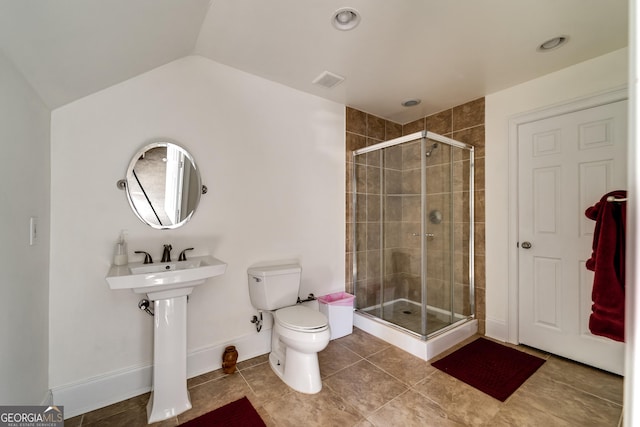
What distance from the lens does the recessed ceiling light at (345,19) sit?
154 cm

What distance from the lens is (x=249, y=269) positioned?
7.11ft

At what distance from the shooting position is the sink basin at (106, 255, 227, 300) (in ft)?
4.50

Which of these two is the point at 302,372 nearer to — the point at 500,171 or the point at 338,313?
the point at 338,313

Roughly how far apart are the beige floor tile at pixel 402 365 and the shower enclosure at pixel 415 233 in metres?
0.20

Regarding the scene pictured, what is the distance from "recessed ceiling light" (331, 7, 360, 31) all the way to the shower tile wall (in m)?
1.17

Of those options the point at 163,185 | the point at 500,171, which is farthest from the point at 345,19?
the point at 500,171

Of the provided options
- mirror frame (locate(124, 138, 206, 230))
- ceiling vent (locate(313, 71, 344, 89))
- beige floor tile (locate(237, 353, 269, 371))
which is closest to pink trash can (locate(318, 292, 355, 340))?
beige floor tile (locate(237, 353, 269, 371))

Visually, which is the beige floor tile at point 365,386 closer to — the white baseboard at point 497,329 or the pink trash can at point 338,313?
the pink trash can at point 338,313

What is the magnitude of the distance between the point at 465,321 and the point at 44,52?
348 centimetres

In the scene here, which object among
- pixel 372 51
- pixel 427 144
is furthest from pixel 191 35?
pixel 427 144

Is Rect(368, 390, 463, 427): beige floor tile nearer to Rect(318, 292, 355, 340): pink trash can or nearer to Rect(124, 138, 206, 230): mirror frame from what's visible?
Rect(318, 292, 355, 340): pink trash can

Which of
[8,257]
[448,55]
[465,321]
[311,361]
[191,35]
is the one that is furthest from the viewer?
[465,321]

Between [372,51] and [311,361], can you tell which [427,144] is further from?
[311,361]

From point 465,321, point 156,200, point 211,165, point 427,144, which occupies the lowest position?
point 465,321
